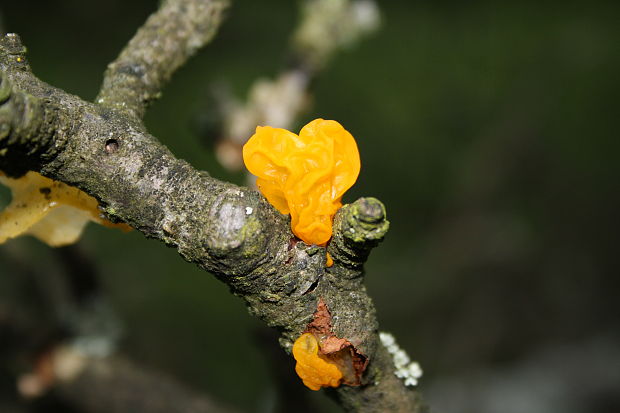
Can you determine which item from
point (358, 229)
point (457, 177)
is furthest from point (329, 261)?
point (457, 177)

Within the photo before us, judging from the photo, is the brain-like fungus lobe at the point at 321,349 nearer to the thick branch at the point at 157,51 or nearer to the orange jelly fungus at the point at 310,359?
the orange jelly fungus at the point at 310,359

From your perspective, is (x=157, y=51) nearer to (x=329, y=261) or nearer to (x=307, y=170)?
(x=307, y=170)

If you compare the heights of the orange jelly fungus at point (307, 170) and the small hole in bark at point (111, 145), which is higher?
the orange jelly fungus at point (307, 170)

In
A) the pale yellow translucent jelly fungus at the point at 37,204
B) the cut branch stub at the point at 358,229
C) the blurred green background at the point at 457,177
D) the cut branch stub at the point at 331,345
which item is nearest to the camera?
the cut branch stub at the point at 358,229

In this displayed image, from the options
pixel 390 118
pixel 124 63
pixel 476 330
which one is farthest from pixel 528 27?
pixel 124 63

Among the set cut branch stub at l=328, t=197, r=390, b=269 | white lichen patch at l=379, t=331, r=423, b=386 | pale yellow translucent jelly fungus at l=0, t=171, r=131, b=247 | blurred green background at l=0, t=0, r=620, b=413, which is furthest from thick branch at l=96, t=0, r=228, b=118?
blurred green background at l=0, t=0, r=620, b=413

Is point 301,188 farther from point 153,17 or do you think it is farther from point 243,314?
point 243,314

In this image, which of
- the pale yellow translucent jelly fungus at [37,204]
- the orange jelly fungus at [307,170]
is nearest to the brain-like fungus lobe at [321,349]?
the orange jelly fungus at [307,170]
